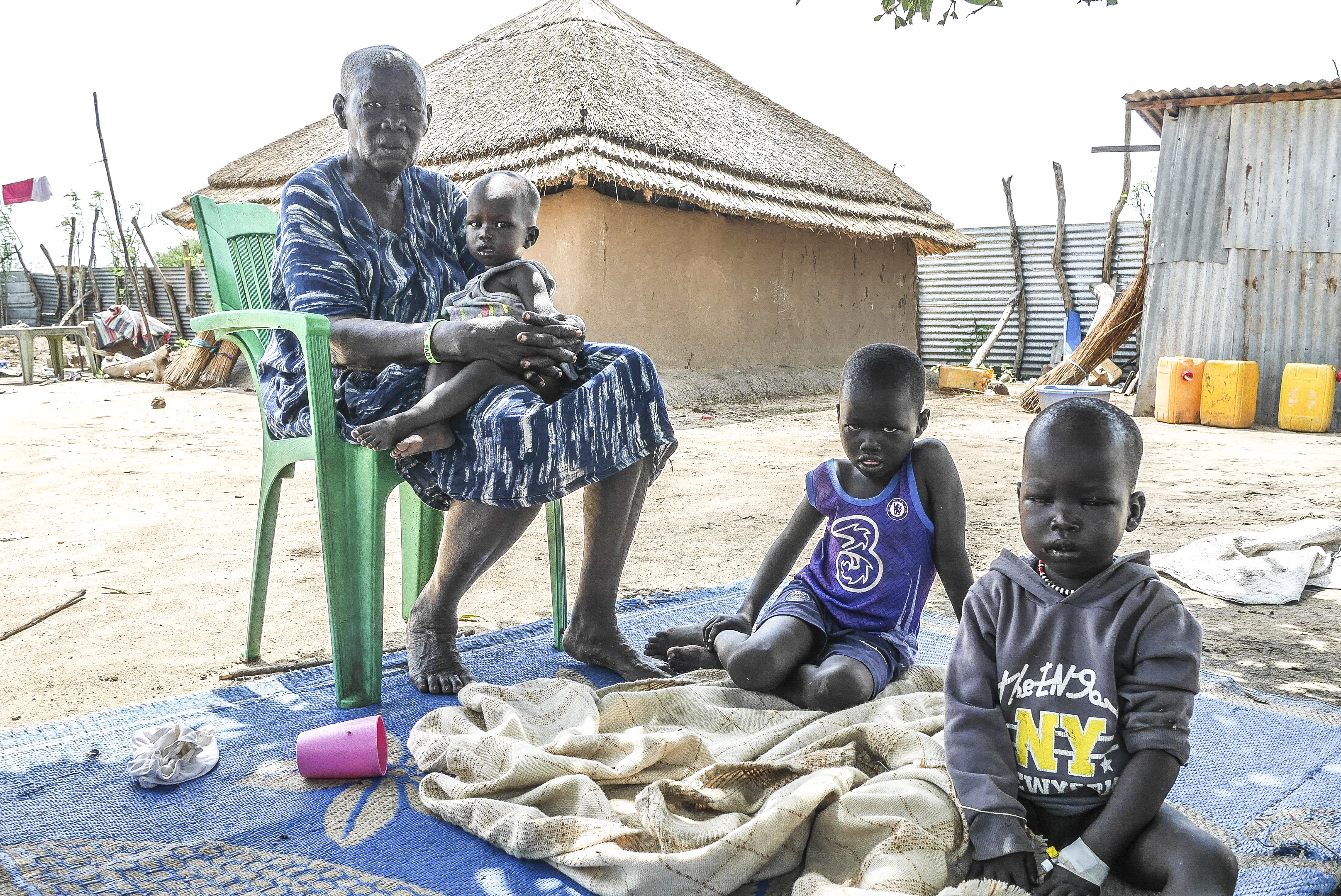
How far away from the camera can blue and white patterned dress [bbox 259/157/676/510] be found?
2.09 meters

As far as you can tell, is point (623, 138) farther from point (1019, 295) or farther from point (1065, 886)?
point (1065, 886)

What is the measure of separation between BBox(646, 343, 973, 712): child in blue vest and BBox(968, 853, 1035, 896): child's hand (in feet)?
2.08

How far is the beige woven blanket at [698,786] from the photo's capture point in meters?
1.37

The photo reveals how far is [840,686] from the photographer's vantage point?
6.25 ft

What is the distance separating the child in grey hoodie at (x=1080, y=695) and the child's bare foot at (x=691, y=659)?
2.90 ft

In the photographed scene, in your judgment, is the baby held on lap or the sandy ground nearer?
the baby held on lap

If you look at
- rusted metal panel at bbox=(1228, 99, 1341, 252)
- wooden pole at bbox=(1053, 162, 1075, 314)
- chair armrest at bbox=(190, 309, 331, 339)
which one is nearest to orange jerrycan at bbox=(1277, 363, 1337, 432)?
rusted metal panel at bbox=(1228, 99, 1341, 252)

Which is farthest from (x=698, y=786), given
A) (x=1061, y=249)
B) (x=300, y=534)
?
(x=1061, y=249)

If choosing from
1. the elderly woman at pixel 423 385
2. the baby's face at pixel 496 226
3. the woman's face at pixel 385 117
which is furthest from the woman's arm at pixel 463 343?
the woman's face at pixel 385 117

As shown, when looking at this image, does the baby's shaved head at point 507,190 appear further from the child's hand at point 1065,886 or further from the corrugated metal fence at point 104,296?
the corrugated metal fence at point 104,296

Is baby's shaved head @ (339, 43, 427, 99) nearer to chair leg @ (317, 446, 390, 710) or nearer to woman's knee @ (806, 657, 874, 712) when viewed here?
chair leg @ (317, 446, 390, 710)

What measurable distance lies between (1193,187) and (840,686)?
8477 mm

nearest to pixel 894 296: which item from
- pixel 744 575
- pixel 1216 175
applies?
pixel 1216 175

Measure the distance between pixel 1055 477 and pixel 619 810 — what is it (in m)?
0.87
